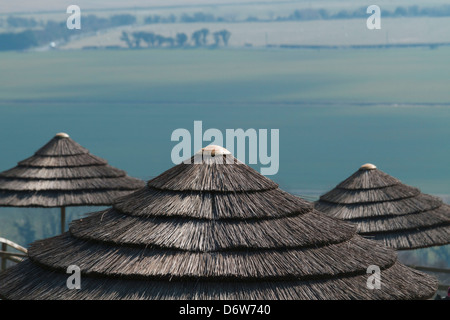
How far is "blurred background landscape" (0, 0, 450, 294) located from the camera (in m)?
120

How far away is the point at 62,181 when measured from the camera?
1791 cm

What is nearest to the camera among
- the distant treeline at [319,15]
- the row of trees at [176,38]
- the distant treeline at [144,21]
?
the distant treeline at [144,21]

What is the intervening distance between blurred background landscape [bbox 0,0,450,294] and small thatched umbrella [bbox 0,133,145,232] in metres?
83.4

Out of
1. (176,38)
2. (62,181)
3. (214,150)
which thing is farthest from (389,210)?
(176,38)

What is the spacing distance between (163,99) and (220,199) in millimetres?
149254

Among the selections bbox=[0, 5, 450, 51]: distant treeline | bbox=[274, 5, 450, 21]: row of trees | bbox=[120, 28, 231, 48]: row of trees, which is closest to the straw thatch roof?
bbox=[0, 5, 450, 51]: distant treeline

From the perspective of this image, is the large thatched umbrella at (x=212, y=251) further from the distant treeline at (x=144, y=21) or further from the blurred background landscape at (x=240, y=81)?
the distant treeline at (x=144, y=21)

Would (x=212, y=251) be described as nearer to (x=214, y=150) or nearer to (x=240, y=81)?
(x=214, y=150)

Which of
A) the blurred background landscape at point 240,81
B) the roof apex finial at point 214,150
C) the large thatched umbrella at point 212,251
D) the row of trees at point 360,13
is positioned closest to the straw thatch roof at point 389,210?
the large thatched umbrella at point 212,251

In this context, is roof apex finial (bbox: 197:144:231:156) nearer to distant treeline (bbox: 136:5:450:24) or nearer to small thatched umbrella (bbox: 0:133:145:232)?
small thatched umbrella (bbox: 0:133:145:232)

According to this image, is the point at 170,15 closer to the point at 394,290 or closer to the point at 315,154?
the point at 315,154

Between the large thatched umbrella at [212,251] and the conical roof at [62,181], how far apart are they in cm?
933

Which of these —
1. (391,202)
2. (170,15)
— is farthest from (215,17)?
(391,202)

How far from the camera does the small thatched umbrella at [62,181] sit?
1772cm
